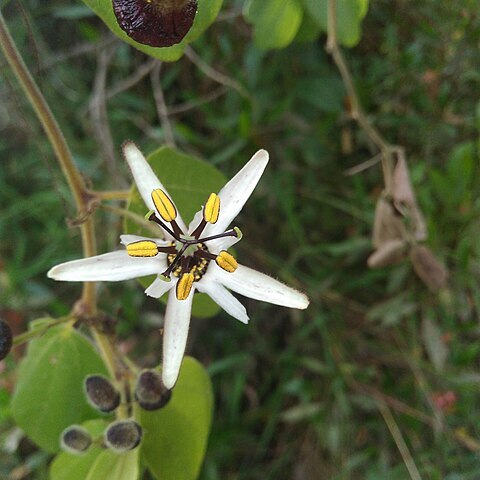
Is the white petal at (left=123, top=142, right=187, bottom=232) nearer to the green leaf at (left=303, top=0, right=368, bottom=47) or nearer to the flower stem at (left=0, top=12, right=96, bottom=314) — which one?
the flower stem at (left=0, top=12, right=96, bottom=314)

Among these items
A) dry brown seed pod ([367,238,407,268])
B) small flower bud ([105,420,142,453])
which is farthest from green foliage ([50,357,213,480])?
dry brown seed pod ([367,238,407,268])

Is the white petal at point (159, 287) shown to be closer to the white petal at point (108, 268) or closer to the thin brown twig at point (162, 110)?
the white petal at point (108, 268)

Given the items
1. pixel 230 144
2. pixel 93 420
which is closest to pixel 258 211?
pixel 230 144

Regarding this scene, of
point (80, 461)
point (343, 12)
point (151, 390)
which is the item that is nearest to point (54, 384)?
point (80, 461)

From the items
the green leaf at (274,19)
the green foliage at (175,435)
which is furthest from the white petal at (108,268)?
the green leaf at (274,19)

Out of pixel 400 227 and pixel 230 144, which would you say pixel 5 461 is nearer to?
pixel 230 144
